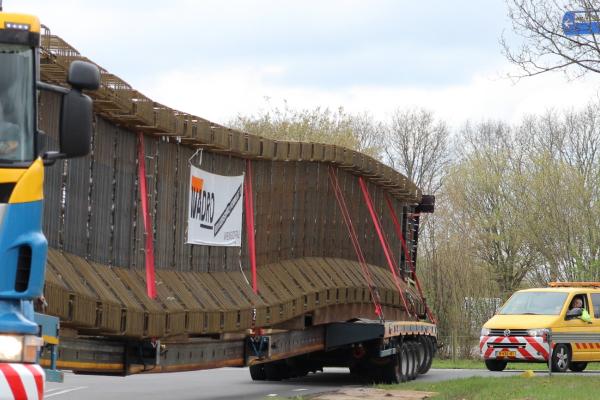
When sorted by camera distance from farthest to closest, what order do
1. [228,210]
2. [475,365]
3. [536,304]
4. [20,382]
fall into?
[475,365] < [536,304] < [228,210] < [20,382]

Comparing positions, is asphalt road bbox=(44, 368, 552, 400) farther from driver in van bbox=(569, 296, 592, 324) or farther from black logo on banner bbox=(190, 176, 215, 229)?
black logo on banner bbox=(190, 176, 215, 229)

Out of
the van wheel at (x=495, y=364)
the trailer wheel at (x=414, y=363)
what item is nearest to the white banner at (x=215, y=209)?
the trailer wheel at (x=414, y=363)

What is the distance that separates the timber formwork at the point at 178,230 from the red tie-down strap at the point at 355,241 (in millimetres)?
166

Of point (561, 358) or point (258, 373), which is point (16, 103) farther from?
point (561, 358)

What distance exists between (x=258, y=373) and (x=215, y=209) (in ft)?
24.2

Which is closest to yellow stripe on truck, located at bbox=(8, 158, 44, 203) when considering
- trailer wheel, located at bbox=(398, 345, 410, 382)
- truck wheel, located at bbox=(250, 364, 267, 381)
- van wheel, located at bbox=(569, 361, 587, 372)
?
truck wheel, located at bbox=(250, 364, 267, 381)

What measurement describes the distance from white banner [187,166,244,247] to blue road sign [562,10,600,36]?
22.3 feet

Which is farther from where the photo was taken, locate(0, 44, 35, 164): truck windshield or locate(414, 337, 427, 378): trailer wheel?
locate(414, 337, 427, 378): trailer wheel

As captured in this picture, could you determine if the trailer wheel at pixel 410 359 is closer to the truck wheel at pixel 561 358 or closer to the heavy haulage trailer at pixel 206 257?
the heavy haulage trailer at pixel 206 257

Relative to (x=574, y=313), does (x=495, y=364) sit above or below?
below

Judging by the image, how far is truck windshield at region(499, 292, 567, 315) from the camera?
27266 mm

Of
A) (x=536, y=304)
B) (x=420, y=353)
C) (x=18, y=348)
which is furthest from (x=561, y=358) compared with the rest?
(x=18, y=348)

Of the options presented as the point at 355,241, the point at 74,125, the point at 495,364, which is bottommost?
the point at 495,364

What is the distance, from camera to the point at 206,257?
17.5 m
